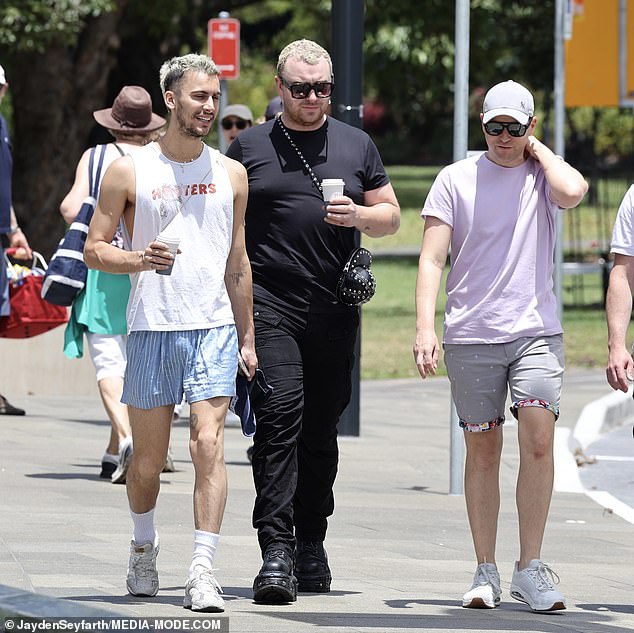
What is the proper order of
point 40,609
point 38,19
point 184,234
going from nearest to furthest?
point 40,609, point 184,234, point 38,19

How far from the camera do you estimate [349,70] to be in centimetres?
1169

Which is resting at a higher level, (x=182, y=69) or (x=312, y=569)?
(x=182, y=69)

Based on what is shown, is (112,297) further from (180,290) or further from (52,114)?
(52,114)

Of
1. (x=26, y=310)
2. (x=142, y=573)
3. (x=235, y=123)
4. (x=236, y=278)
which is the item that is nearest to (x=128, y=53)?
(x=26, y=310)

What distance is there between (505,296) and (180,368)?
3.96ft

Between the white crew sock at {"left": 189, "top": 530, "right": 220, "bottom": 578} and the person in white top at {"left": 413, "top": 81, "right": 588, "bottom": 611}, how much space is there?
981mm

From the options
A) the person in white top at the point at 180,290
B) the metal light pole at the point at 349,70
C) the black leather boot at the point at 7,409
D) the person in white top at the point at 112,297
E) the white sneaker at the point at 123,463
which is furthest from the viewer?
the black leather boot at the point at 7,409

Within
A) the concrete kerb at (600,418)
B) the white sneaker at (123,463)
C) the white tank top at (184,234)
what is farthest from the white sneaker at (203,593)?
the concrete kerb at (600,418)

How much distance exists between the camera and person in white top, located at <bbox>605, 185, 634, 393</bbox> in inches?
248

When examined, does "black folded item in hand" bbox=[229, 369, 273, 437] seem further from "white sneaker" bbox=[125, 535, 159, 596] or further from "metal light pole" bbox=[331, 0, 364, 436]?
"metal light pole" bbox=[331, 0, 364, 436]

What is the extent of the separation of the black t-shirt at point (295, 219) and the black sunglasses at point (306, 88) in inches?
6.6

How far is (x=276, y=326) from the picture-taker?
6469 mm

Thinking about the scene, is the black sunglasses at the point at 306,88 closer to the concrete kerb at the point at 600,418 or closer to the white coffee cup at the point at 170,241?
the white coffee cup at the point at 170,241

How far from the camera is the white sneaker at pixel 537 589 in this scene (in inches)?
243
